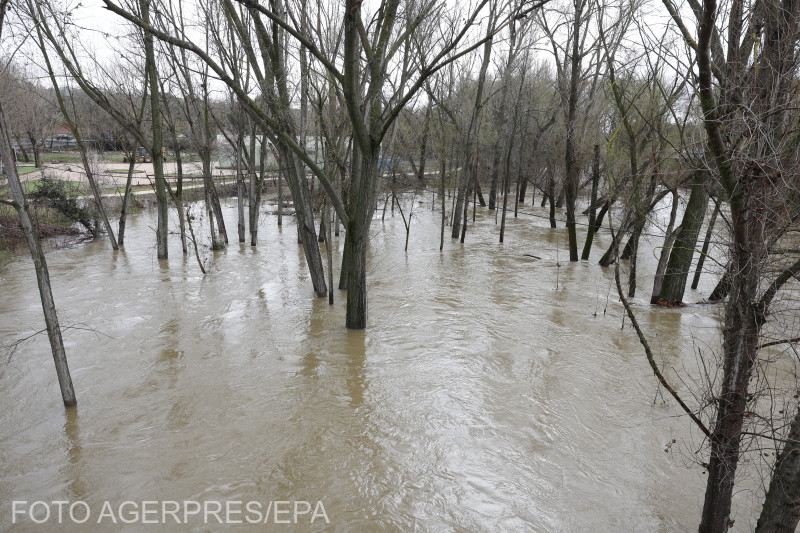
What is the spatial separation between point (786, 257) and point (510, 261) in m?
12.1

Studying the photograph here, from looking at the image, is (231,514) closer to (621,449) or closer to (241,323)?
(621,449)

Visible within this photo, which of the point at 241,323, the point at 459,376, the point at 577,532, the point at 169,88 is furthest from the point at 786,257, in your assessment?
the point at 169,88

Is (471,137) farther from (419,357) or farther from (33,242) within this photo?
(33,242)

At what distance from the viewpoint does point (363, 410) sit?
6188 millimetres

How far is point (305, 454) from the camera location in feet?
17.1

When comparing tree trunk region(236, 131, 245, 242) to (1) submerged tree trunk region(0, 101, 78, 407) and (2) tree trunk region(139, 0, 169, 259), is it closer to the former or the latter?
(2) tree trunk region(139, 0, 169, 259)

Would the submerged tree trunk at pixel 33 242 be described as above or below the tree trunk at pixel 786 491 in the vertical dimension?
above

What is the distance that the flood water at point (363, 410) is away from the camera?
4.55m

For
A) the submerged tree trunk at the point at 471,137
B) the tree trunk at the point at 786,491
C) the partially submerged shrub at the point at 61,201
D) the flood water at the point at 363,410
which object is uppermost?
the submerged tree trunk at the point at 471,137

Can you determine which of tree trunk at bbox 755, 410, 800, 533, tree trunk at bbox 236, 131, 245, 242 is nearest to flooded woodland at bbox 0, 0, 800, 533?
tree trunk at bbox 755, 410, 800, 533

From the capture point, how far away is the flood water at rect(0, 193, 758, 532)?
14.9 ft

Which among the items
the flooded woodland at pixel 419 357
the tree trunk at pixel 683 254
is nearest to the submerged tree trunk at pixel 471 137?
the flooded woodland at pixel 419 357

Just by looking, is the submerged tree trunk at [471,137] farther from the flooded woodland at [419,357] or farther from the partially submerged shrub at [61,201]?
the partially submerged shrub at [61,201]

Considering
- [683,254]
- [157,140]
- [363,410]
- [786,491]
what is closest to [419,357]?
[363,410]
